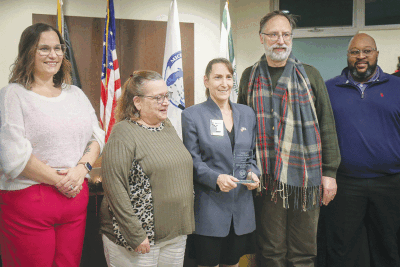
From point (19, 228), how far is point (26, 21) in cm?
324

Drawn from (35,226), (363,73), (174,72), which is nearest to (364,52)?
(363,73)

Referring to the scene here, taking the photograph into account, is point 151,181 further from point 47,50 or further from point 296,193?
point 296,193

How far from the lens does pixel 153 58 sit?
13.5ft

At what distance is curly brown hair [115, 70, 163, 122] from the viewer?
160 cm

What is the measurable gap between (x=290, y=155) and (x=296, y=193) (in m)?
0.24

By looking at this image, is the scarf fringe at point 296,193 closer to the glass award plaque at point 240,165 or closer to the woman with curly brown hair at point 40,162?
the glass award plaque at point 240,165

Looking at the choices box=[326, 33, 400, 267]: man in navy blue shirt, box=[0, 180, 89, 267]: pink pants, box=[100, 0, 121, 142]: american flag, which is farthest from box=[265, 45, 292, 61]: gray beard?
box=[100, 0, 121, 142]: american flag

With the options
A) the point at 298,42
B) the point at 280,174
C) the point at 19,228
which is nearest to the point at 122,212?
the point at 19,228

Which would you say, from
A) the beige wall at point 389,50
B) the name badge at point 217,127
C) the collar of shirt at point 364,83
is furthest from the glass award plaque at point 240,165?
the beige wall at point 389,50

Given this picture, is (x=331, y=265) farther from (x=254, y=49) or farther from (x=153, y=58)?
(x=254, y=49)

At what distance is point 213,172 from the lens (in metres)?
1.66

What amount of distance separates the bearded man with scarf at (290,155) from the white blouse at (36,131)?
107 centimetres

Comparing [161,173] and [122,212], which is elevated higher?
[161,173]

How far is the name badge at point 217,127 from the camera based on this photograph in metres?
1.76
